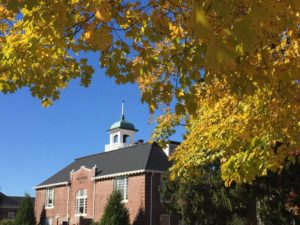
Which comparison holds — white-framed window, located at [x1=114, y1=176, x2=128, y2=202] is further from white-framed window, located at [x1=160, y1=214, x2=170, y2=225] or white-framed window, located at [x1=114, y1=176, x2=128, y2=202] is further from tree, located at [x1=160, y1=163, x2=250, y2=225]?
tree, located at [x1=160, y1=163, x2=250, y2=225]

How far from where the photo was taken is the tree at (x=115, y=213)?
39.5 m

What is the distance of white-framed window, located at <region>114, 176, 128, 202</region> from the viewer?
43812 mm

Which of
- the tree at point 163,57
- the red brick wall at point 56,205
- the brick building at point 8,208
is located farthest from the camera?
the brick building at point 8,208

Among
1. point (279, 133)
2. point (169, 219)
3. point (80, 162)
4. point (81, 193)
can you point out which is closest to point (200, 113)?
point (279, 133)

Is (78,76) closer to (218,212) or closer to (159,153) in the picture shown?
(218,212)

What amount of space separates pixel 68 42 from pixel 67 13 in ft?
4.31

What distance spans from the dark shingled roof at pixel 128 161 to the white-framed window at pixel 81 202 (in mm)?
2957

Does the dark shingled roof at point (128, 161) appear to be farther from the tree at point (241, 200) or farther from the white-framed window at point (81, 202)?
the tree at point (241, 200)

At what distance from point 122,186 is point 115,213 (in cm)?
475

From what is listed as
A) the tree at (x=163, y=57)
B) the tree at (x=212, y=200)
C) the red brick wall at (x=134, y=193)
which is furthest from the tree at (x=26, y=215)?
the tree at (x=163, y=57)

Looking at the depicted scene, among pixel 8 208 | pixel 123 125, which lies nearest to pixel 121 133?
pixel 123 125

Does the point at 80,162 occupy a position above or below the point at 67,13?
above

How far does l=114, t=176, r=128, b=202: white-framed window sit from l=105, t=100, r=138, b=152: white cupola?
14122 mm

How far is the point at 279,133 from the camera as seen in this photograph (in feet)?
34.8
